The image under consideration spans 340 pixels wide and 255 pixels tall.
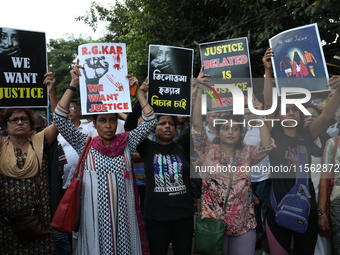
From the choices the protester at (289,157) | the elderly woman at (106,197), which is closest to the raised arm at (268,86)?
the protester at (289,157)

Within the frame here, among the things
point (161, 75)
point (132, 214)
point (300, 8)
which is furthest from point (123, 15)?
point (132, 214)

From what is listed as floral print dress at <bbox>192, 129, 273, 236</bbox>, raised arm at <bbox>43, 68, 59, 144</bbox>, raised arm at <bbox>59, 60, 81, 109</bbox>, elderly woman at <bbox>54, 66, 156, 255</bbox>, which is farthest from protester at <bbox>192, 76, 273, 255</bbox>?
raised arm at <bbox>43, 68, 59, 144</bbox>

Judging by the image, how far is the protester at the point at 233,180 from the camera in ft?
10.5

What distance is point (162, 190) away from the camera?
326cm

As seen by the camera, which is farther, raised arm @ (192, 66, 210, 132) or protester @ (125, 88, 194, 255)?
raised arm @ (192, 66, 210, 132)

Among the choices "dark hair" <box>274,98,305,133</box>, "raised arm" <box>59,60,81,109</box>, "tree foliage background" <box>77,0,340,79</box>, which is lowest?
"dark hair" <box>274,98,305,133</box>

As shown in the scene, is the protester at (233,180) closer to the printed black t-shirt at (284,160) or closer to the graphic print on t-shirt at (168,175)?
the printed black t-shirt at (284,160)

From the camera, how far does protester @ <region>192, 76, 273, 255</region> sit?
3209 mm

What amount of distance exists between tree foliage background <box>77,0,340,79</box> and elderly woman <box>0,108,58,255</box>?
4.69 metres

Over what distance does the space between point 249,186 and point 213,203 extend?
361 mm

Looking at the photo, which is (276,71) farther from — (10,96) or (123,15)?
(123,15)

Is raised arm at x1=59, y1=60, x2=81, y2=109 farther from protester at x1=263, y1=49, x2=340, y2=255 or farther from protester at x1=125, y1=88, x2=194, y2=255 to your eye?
protester at x1=263, y1=49, x2=340, y2=255

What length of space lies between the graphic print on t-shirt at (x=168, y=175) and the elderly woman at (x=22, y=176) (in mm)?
955

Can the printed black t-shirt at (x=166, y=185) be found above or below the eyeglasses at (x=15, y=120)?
below
